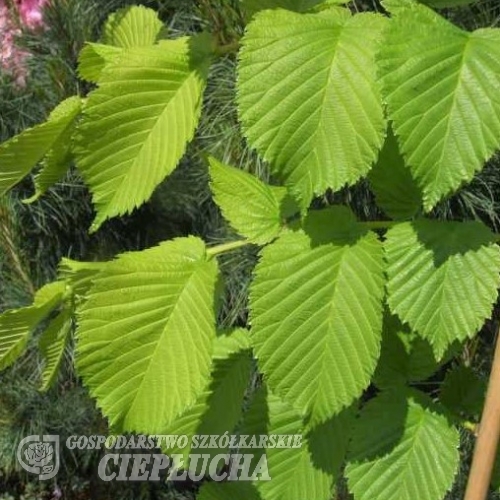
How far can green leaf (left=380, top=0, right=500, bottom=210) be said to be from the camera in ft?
1.66

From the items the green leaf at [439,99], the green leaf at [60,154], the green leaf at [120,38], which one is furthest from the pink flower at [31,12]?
the green leaf at [439,99]

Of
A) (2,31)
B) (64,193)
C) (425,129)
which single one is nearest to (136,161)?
(425,129)

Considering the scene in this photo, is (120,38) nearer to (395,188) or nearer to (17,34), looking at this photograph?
(395,188)

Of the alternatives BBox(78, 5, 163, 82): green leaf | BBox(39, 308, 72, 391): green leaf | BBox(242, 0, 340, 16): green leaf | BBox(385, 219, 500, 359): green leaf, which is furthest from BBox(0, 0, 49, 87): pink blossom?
BBox(385, 219, 500, 359): green leaf

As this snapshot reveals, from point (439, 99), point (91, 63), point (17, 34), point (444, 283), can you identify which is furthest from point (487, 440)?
point (17, 34)

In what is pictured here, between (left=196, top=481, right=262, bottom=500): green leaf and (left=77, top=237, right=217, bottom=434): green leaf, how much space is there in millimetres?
191

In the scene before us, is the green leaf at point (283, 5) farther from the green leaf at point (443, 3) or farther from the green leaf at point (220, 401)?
the green leaf at point (220, 401)

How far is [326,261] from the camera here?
58 centimetres

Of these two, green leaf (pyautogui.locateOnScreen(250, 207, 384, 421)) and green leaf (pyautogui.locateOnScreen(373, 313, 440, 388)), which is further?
green leaf (pyautogui.locateOnScreen(373, 313, 440, 388))

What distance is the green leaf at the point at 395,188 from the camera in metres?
0.64

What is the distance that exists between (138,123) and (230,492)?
34 centimetres

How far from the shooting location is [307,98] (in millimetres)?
541

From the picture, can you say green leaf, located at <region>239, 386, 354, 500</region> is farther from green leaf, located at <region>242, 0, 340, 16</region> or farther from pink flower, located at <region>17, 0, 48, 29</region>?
pink flower, located at <region>17, 0, 48, 29</region>

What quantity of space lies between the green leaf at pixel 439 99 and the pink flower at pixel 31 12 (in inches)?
63.1
